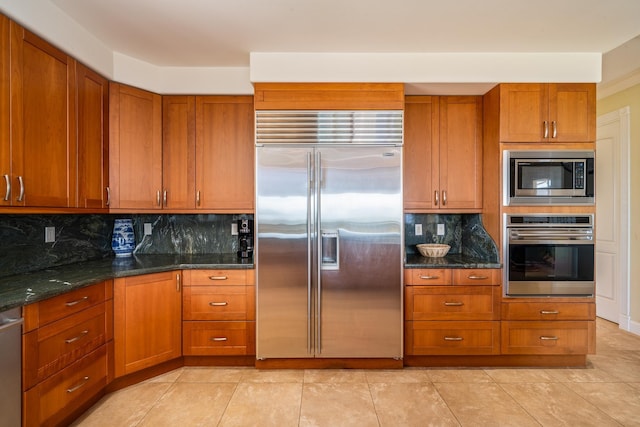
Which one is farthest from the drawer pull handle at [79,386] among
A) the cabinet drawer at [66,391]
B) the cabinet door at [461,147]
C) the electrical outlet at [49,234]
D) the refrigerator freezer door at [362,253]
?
the cabinet door at [461,147]

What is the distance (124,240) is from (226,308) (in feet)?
3.97

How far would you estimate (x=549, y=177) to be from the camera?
2791mm

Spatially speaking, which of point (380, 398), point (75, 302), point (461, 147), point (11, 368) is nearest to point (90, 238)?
point (75, 302)

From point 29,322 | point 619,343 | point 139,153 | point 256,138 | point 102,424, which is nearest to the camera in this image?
point 29,322

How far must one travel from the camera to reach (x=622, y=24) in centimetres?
239

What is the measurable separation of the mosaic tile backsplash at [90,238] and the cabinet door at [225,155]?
1.06 feet

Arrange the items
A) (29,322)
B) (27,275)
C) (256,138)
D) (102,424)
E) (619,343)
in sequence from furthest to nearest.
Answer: (619,343), (256,138), (27,275), (102,424), (29,322)

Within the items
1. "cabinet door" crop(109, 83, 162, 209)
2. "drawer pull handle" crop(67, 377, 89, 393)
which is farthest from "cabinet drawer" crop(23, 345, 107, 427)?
"cabinet door" crop(109, 83, 162, 209)

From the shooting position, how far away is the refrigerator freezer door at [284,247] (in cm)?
273

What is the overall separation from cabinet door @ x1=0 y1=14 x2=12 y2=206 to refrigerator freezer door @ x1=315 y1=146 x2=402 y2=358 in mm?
1908

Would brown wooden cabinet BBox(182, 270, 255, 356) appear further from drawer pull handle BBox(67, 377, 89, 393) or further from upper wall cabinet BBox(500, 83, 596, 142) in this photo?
upper wall cabinet BBox(500, 83, 596, 142)

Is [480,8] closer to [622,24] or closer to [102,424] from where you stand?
[622,24]

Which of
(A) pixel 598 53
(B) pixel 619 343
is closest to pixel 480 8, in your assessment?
(A) pixel 598 53

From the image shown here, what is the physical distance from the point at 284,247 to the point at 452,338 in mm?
1571
